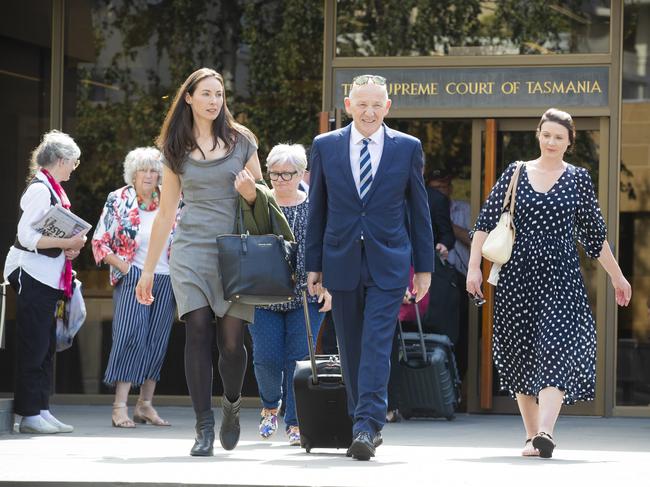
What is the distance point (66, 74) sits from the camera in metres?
12.0

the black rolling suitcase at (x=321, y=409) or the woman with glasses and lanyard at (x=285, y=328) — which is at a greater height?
the woman with glasses and lanyard at (x=285, y=328)

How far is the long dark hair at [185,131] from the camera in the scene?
734cm

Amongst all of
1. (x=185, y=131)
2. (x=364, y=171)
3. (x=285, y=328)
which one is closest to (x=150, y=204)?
(x=285, y=328)

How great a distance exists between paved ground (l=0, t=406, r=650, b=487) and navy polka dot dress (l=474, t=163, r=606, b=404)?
47 centimetres

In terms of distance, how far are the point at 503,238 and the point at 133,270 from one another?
132 inches

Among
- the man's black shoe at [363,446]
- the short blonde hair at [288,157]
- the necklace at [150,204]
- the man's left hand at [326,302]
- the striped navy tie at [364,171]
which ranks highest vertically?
the short blonde hair at [288,157]

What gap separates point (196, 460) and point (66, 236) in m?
2.67

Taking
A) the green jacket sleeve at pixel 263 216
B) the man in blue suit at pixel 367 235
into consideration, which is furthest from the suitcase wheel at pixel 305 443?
the green jacket sleeve at pixel 263 216

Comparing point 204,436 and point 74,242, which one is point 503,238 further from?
point 74,242

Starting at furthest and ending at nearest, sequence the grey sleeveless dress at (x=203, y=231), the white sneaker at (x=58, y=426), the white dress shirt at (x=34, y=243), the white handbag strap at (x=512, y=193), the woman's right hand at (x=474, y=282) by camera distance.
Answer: the white sneaker at (x=58, y=426) < the white dress shirt at (x=34, y=243) < the white handbag strap at (x=512, y=193) < the woman's right hand at (x=474, y=282) < the grey sleeveless dress at (x=203, y=231)

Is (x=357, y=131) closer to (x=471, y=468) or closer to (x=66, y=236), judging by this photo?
(x=471, y=468)

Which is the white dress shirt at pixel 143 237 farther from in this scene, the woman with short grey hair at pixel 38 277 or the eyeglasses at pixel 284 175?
the eyeglasses at pixel 284 175

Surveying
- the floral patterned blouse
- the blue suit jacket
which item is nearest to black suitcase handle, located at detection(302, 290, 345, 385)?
the blue suit jacket

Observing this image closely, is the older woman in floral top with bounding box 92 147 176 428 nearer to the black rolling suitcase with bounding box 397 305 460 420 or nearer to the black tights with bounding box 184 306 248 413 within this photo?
the black rolling suitcase with bounding box 397 305 460 420
